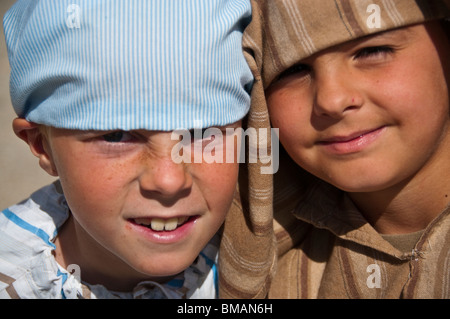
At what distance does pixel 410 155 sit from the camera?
1248mm

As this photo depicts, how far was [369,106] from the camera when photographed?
120 cm

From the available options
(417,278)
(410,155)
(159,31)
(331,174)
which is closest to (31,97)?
(159,31)

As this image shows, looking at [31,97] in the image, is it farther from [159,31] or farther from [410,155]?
[410,155]

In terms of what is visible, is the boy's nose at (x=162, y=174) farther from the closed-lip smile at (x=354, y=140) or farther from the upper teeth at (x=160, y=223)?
the closed-lip smile at (x=354, y=140)

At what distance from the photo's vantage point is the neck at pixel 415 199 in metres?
1.37

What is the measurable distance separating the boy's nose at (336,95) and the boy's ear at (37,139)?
660 mm

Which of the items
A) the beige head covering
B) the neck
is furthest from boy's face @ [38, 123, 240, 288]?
the neck

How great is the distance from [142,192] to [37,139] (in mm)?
347

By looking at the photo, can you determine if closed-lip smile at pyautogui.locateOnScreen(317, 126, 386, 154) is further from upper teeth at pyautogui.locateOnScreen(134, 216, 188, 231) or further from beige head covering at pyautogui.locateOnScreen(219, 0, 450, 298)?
upper teeth at pyautogui.locateOnScreen(134, 216, 188, 231)

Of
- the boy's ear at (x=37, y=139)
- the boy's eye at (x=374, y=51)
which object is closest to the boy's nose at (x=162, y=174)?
the boy's ear at (x=37, y=139)

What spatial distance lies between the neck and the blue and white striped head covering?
1.88 feet

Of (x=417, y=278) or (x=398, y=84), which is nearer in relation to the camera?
(x=398, y=84)

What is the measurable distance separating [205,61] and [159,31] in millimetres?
112

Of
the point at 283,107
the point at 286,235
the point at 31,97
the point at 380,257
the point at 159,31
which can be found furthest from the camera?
the point at 286,235
